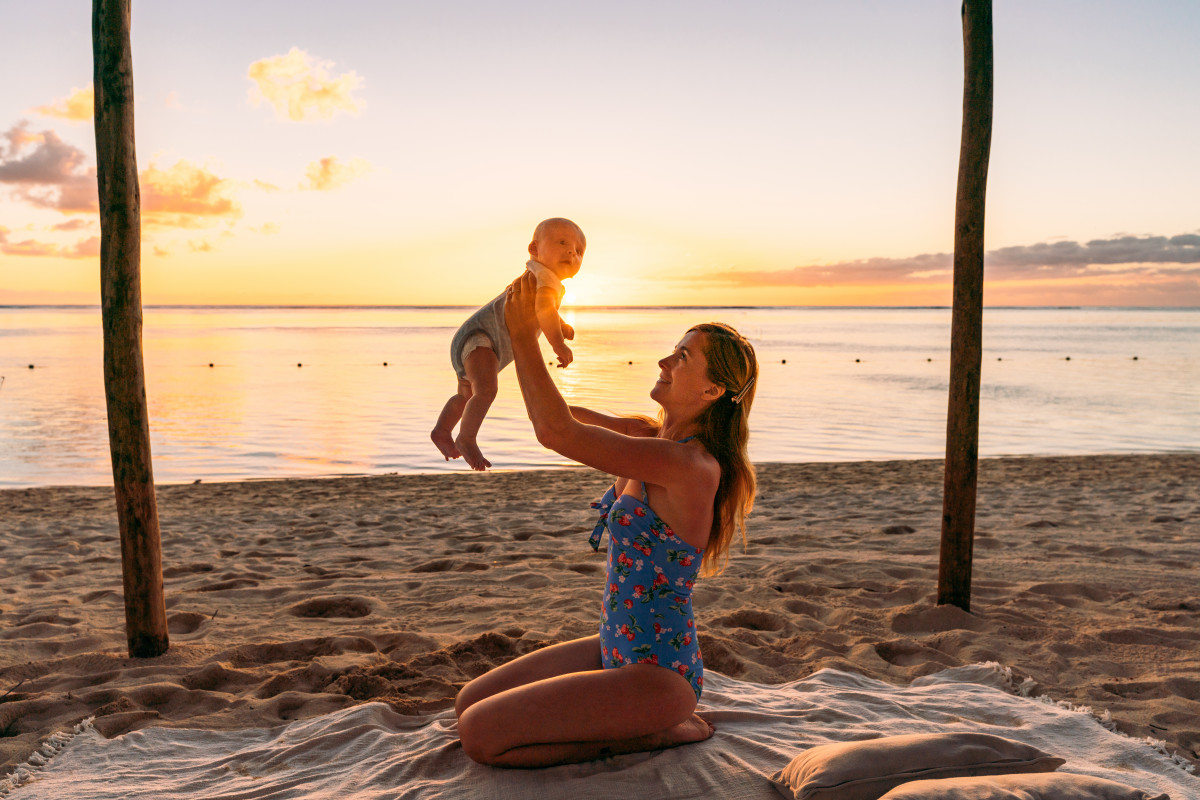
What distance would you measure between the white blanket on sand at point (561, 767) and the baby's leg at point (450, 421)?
1199mm

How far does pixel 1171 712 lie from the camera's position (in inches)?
154

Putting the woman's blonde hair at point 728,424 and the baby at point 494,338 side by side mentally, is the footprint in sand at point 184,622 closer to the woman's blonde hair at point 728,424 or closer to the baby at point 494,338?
the baby at point 494,338

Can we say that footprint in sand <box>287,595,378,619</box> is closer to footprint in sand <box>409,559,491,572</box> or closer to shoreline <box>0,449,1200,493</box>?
footprint in sand <box>409,559,491,572</box>

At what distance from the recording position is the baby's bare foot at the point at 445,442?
11.0 ft

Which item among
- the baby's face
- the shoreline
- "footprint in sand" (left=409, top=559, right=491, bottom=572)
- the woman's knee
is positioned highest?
the baby's face

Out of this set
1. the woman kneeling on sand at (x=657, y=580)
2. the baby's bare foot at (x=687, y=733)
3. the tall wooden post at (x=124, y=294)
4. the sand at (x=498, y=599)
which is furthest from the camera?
the tall wooden post at (x=124, y=294)

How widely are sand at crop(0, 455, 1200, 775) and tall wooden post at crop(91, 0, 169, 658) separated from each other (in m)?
0.65

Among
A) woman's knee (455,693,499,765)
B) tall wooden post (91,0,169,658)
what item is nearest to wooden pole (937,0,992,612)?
woman's knee (455,693,499,765)

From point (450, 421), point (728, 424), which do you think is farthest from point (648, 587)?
point (450, 421)

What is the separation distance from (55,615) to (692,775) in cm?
457

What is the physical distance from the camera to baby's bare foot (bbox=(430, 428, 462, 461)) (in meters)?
3.36

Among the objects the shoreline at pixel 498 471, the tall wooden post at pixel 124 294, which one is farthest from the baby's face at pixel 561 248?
the shoreline at pixel 498 471

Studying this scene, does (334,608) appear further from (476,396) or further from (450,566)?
(476,396)

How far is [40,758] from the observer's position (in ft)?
11.3
